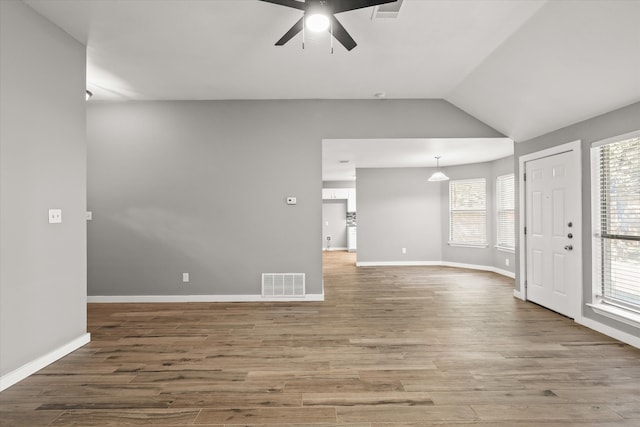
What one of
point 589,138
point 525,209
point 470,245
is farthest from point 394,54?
point 470,245

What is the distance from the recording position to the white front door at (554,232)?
3871 millimetres

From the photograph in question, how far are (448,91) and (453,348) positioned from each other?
340 centimetres

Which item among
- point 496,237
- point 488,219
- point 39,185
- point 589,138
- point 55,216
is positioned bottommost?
point 496,237

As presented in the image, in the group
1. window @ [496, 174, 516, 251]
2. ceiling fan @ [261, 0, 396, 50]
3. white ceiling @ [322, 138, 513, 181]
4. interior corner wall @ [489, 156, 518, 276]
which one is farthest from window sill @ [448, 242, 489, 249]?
ceiling fan @ [261, 0, 396, 50]

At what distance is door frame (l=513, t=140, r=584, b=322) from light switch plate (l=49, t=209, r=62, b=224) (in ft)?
18.0

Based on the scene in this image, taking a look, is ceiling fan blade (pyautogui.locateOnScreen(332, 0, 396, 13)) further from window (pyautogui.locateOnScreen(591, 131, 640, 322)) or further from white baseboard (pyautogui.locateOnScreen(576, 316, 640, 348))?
white baseboard (pyautogui.locateOnScreen(576, 316, 640, 348))

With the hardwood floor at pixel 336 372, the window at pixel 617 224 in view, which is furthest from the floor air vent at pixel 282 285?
the window at pixel 617 224

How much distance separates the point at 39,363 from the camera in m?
2.70

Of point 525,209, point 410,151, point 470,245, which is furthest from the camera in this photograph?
point 470,245

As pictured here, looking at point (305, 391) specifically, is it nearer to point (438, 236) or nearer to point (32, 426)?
point (32, 426)

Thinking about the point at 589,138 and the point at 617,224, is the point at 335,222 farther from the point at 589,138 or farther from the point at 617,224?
the point at 617,224

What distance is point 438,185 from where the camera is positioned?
26.9ft

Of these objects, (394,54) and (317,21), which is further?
(394,54)

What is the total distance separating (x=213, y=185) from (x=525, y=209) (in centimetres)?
464
